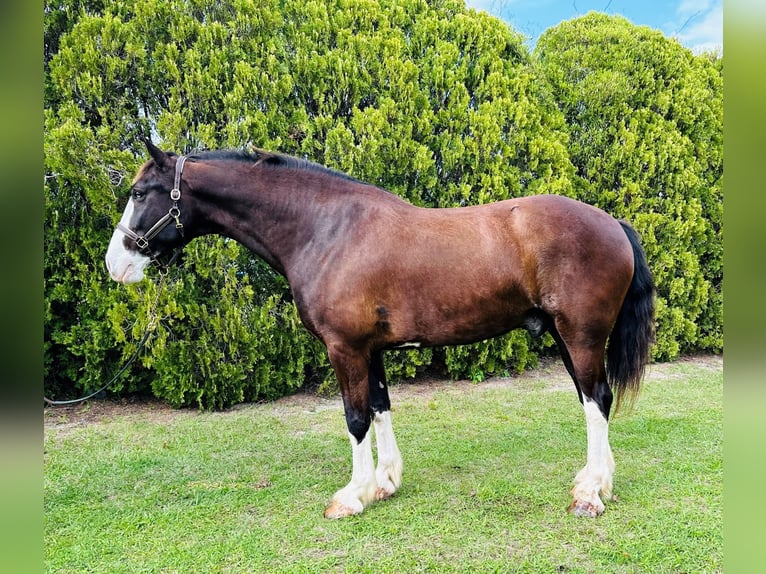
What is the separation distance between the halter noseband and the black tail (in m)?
2.95

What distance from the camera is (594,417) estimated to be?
298 centimetres

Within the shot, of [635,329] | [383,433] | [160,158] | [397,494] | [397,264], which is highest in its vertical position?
[160,158]

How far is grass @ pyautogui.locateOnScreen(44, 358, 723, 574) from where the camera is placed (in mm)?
2471

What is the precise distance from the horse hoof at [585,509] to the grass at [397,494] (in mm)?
60

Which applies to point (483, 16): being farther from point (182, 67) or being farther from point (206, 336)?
point (206, 336)

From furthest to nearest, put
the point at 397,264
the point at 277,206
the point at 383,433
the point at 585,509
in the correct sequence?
the point at 383,433, the point at 277,206, the point at 397,264, the point at 585,509

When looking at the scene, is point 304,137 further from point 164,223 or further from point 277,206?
point 164,223

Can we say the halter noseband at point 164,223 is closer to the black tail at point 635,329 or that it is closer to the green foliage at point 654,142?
the black tail at point 635,329

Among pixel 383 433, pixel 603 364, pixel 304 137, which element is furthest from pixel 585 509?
pixel 304 137

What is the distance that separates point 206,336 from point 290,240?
2.49m

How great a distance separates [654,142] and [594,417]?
5.42 m

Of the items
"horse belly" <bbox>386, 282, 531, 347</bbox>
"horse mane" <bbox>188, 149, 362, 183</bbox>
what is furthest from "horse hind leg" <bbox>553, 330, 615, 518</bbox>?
"horse mane" <bbox>188, 149, 362, 183</bbox>

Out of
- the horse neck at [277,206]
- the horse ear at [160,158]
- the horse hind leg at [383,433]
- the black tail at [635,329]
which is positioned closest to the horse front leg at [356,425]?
the horse hind leg at [383,433]
